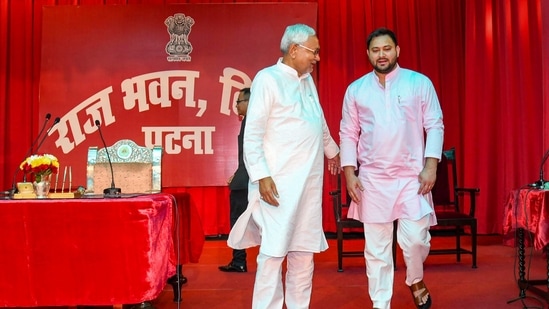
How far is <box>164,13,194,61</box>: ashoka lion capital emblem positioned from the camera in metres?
6.08

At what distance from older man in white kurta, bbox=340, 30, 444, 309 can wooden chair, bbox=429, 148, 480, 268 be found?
167 cm

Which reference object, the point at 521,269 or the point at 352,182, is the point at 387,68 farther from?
the point at 521,269

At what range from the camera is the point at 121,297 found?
2.35 metres

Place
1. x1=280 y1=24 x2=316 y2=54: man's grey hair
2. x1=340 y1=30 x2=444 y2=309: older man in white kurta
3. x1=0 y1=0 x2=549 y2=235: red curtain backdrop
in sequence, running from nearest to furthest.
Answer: x1=280 y1=24 x2=316 y2=54: man's grey hair, x1=340 y1=30 x2=444 y2=309: older man in white kurta, x1=0 y1=0 x2=549 y2=235: red curtain backdrop

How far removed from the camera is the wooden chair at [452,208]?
4.28 m

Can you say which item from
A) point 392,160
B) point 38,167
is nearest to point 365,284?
point 392,160

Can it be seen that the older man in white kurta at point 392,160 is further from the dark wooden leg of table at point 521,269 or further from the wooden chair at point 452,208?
the wooden chair at point 452,208

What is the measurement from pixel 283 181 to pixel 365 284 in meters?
1.76

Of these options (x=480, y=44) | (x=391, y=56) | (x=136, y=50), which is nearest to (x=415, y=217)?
(x=391, y=56)

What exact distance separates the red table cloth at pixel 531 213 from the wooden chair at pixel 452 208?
1.06m

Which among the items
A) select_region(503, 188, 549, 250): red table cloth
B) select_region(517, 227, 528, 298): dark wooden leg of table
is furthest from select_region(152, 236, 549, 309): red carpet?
select_region(503, 188, 549, 250): red table cloth

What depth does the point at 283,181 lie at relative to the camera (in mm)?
2275

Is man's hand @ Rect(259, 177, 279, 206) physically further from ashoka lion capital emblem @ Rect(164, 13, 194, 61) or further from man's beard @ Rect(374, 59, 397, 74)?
ashoka lion capital emblem @ Rect(164, 13, 194, 61)

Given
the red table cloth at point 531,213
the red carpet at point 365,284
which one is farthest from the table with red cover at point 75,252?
the red table cloth at point 531,213
